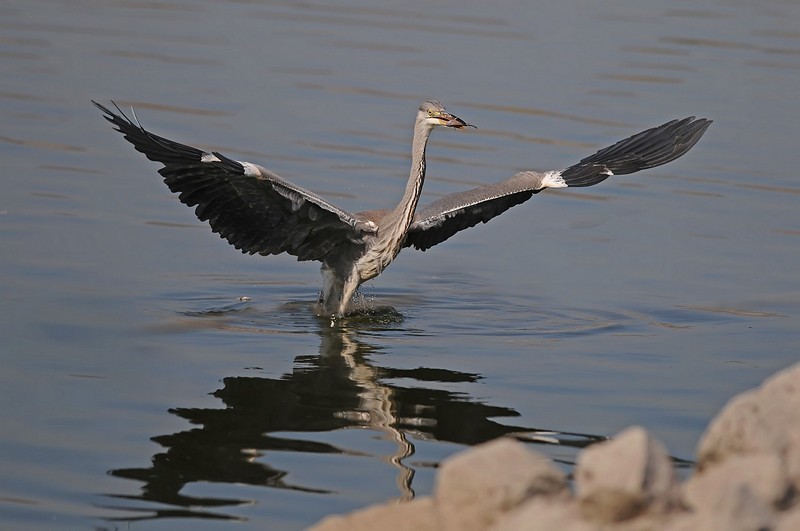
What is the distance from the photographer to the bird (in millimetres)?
9992

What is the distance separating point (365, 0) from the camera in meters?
24.7

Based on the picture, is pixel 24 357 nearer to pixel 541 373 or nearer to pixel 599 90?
pixel 541 373

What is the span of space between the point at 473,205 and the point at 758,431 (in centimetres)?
609

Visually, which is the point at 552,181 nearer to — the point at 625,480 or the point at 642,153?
the point at 642,153

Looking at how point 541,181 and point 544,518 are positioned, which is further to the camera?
point 541,181

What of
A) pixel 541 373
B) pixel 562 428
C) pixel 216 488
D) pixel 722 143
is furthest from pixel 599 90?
pixel 216 488

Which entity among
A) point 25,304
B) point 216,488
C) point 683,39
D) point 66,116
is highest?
point 683,39

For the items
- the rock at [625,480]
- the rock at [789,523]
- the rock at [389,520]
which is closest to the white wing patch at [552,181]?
the rock at [389,520]

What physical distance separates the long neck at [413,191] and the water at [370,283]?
2.60 feet

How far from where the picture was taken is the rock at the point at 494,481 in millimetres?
5234

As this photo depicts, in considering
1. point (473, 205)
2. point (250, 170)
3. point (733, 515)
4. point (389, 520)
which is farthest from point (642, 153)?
point (733, 515)

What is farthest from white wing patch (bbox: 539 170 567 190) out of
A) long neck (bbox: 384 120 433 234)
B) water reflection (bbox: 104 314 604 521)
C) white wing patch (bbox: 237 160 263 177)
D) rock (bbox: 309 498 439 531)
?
rock (bbox: 309 498 439 531)

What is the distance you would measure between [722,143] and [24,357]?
1043 cm

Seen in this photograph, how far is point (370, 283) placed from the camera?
496 inches
